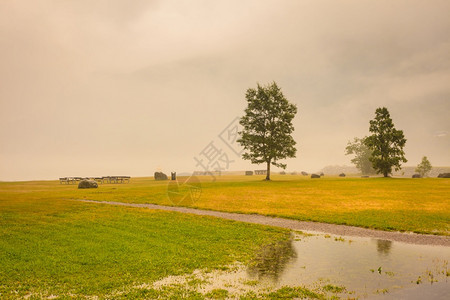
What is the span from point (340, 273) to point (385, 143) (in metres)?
75.9

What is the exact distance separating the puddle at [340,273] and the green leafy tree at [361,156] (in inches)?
5131

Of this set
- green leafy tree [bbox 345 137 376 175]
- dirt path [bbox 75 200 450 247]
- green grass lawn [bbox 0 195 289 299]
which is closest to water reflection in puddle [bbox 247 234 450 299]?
dirt path [bbox 75 200 450 247]

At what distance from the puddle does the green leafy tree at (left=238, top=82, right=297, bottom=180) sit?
186 ft

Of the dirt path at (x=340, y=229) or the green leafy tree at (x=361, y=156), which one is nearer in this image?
the dirt path at (x=340, y=229)

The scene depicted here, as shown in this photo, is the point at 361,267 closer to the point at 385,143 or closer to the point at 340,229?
the point at 340,229

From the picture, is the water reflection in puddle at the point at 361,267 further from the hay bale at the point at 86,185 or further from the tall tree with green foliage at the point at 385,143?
the tall tree with green foliage at the point at 385,143

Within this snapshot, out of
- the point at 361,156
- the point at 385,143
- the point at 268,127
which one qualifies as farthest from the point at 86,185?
the point at 361,156

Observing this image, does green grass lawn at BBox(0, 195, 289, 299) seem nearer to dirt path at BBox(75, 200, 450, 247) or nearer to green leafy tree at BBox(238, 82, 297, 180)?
dirt path at BBox(75, 200, 450, 247)

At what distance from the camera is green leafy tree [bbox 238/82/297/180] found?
74.8 m

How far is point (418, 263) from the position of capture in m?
14.2

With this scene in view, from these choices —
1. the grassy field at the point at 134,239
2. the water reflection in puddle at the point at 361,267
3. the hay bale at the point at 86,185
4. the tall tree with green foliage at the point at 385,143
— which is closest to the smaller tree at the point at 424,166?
the tall tree with green foliage at the point at 385,143

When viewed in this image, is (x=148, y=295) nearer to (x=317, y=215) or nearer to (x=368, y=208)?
(x=317, y=215)

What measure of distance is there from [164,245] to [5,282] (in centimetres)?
769

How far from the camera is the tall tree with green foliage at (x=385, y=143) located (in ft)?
252
